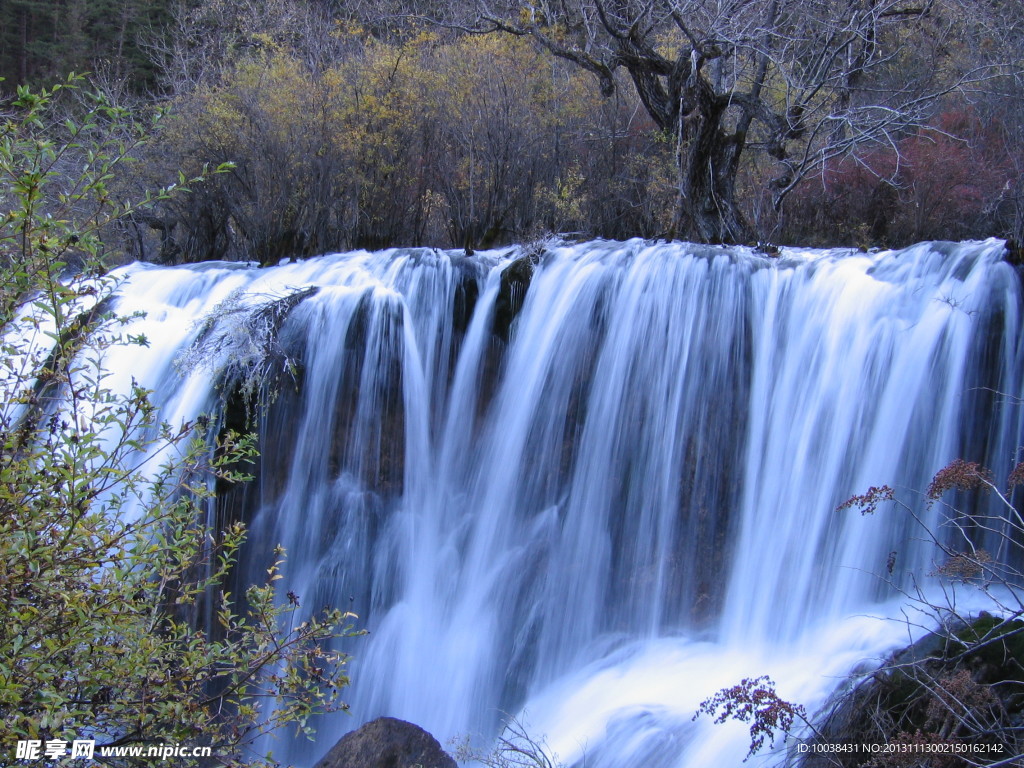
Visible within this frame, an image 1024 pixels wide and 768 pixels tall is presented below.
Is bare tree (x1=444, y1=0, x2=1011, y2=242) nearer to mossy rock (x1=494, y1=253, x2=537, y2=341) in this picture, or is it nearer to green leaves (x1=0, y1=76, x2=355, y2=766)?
mossy rock (x1=494, y1=253, x2=537, y2=341)

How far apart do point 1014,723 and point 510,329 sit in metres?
6.08

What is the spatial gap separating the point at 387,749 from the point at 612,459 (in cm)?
366

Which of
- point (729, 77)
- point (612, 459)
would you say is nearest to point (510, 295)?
point (612, 459)

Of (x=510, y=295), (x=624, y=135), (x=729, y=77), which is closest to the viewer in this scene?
(x=510, y=295)

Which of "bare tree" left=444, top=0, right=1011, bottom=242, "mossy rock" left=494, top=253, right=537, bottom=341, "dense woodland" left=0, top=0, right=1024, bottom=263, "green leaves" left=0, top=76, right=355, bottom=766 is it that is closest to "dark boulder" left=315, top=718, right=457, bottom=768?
"green leaves" left=0, top=76, right=355, bottom=766

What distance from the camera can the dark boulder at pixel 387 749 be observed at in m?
5.49

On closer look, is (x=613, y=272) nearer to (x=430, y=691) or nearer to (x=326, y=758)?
(x=430, y=691)

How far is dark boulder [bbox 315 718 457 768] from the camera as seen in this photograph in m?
5.49

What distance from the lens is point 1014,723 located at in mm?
4477

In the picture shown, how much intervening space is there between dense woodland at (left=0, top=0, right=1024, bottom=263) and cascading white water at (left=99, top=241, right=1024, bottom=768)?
11.2 feet

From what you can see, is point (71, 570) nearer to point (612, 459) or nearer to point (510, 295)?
point (612, 459)

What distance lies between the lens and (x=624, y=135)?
43.8 feet

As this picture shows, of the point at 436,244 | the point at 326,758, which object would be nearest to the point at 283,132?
the point at 436,244

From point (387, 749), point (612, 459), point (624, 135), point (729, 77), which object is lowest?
point (387, 749)
